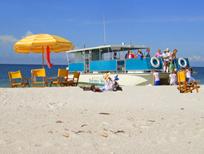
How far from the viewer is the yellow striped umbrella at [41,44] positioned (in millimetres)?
16000

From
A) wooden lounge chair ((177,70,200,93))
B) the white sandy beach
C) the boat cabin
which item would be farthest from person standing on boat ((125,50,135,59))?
the white sandy beach

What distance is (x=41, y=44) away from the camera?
16078mm

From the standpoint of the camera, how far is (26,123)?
6172mm

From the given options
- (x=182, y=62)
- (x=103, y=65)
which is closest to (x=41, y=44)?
(x=103, y=65)

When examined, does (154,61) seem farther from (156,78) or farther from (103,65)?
(103,65)

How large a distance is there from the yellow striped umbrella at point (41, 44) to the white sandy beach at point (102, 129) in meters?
7.04

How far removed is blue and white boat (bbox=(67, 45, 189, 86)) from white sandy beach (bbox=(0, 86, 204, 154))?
8.26 metres

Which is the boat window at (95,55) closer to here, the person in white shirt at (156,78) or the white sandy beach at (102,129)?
the person in white shirt at (156,78)

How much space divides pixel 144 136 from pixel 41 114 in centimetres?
242

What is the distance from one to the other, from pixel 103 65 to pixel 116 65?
0.98m

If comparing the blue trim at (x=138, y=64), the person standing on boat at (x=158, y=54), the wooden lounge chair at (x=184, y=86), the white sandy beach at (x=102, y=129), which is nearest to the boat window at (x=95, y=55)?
the blue trim at (x=138, y=64)

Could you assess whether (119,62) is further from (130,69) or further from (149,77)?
(149,77)

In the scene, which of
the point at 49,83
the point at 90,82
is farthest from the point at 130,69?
the point at 49,83

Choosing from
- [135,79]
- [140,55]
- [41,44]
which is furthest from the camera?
[140,55]
